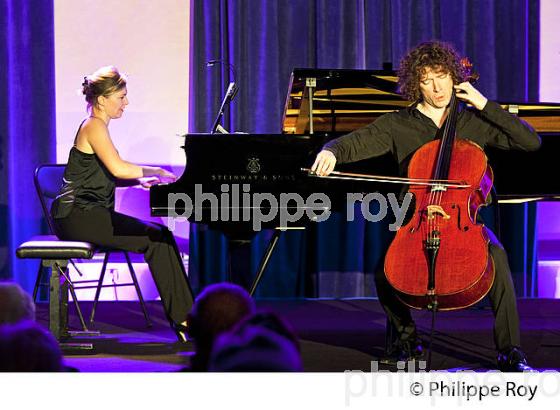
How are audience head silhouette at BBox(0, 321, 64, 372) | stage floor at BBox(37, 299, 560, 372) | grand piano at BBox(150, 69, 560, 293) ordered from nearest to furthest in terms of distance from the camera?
audience head silhouette at BBox(0, 321, 64, 372)
stage floor at BBox(37, 299, 560, 372)
grand piano at BBox(150, 69, 560, 293)

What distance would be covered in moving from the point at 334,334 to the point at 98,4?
2.83 meters

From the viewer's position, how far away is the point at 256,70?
5344 mm

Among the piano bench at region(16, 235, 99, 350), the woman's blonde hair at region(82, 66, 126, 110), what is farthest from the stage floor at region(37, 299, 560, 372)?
the woman's blonde hair at region(82, 66, 126, 110)

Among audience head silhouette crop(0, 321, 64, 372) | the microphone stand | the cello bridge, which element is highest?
the microphone stand

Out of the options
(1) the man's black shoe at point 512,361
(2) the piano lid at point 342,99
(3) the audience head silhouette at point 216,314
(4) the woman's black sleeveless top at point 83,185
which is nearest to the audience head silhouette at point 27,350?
(3) the audience head silhouette at point 216,314

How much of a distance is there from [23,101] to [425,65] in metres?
2.99

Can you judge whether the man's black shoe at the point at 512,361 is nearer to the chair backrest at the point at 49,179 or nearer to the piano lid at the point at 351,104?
the piano lid at the point at 351,104

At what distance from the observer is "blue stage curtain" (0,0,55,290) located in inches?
207

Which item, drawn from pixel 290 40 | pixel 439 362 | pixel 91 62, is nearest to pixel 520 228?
pixel 290 40

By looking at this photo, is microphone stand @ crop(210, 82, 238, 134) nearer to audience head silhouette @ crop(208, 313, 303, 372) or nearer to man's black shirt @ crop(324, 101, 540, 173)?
man's black shirt @ crop(324, 101, 540, 173)

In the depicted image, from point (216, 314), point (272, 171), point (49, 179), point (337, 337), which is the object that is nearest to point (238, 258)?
point (272, 171)

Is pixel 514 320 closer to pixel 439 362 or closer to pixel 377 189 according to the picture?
pixel 439 362

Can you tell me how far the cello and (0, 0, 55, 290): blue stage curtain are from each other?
120 inches

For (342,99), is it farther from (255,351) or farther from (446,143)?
(255,351)
